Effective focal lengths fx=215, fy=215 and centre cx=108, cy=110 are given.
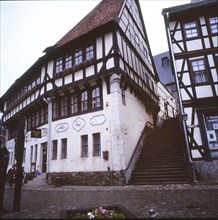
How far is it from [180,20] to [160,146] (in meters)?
9.37

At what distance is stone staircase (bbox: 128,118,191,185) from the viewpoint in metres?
12.0

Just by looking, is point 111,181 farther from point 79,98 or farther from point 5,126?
point 5,126

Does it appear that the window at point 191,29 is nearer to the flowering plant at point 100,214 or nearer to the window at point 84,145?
the window at point 84,145

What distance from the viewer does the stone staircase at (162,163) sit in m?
12.0

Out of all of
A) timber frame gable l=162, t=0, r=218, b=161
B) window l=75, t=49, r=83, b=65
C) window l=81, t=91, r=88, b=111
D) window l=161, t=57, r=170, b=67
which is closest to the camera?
timber frame gable l=162, t=0, r=218, b=161

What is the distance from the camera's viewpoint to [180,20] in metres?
15.7

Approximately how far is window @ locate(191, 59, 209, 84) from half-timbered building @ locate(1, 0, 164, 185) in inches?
169

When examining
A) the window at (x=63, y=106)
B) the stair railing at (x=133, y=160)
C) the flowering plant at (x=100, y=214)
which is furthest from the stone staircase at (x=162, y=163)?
the flowering plant at (x=100, y=214)

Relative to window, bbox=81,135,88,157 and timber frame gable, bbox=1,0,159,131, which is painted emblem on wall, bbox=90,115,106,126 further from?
timber frame gable, bbox=1,0,159,131

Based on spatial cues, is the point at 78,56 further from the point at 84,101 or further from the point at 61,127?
the point at 61,127

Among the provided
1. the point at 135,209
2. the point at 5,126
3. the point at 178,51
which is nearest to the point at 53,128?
the point at 178,51

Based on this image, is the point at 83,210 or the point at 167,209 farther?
the point at 167,209

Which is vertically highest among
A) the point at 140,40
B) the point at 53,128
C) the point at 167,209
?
the point at 140,40

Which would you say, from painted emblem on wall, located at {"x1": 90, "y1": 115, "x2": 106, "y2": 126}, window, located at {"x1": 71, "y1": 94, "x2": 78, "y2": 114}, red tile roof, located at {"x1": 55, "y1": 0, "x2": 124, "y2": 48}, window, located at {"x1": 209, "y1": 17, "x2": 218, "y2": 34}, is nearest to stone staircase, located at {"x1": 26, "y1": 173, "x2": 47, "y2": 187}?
window, located at {"x1": 71, "y1": 94, "x2": 78, "y2": 114}
